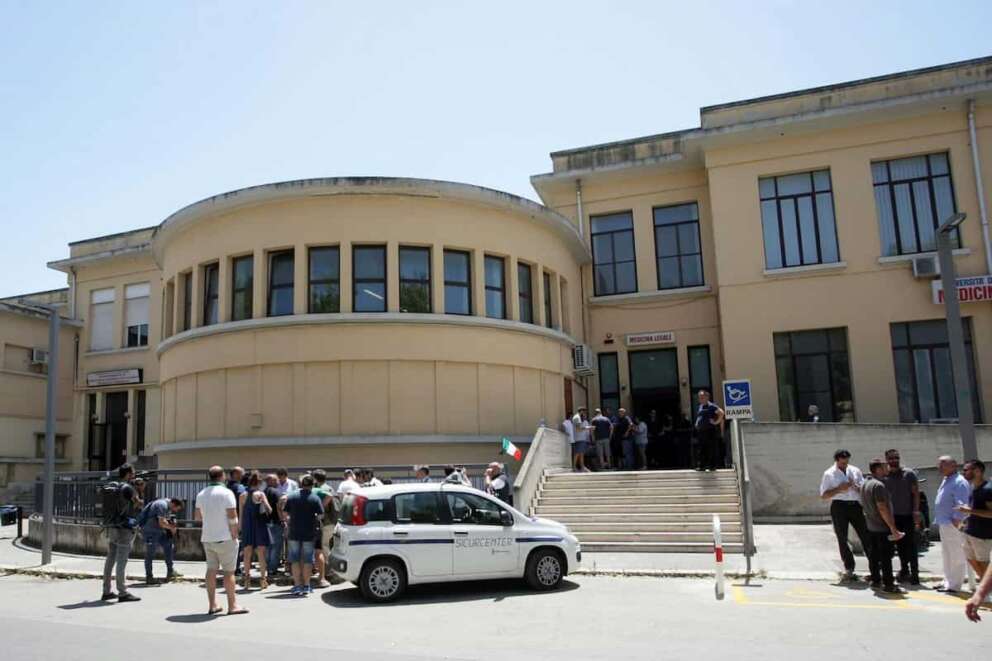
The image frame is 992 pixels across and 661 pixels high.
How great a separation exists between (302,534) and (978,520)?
898cm

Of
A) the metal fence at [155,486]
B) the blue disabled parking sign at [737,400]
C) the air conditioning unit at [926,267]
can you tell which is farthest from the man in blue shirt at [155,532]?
the air conditioning unit at [926,267]

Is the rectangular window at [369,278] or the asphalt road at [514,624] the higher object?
the rectangular window at [369,278]

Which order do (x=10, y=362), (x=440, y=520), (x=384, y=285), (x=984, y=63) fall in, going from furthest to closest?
(x=10, y=362), (x=984, y=63), (x=384, y=285), (x=440, y=520)

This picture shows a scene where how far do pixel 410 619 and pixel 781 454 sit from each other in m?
11.2

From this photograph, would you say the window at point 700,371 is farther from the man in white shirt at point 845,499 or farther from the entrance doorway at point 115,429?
the entrance doorway at point 115,429

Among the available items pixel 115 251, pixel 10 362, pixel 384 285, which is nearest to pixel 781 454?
pixel 384 285

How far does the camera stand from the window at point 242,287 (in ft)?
67.3

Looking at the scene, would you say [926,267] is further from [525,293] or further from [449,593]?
[449,593]

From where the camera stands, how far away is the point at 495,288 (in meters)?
21.8

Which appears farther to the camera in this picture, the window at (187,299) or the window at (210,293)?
the window at (187,299)

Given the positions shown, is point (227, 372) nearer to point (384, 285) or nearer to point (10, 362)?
point (384, 285)

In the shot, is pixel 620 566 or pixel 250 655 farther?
pixel 620 566

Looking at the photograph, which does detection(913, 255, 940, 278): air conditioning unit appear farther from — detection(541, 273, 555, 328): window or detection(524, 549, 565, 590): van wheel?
detection(524, 549, 565, 590): van wheel

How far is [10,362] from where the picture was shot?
3159 cm
